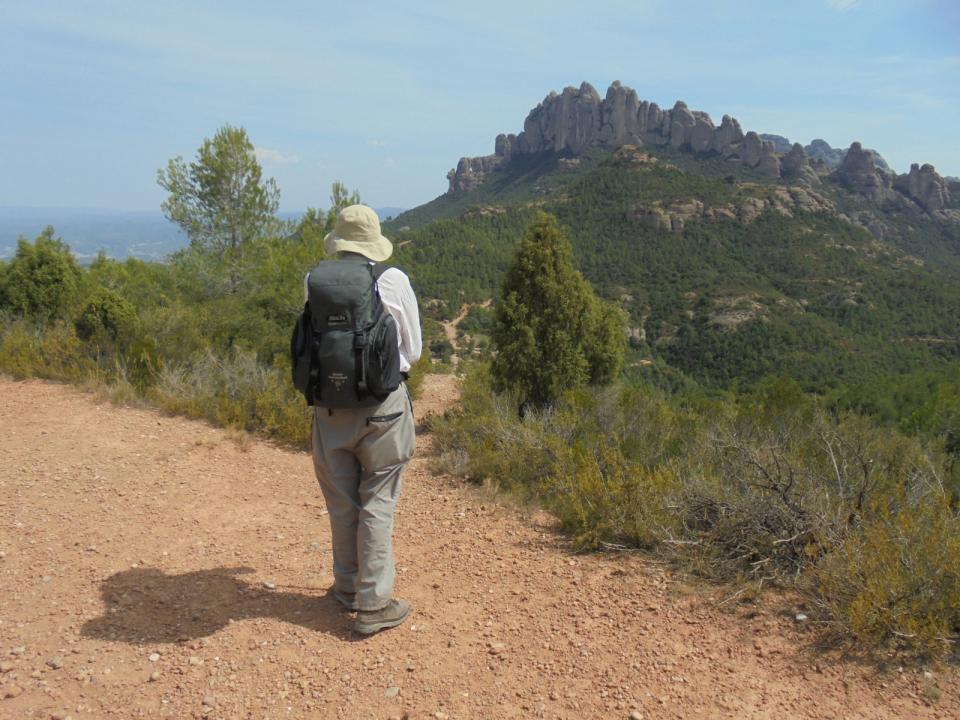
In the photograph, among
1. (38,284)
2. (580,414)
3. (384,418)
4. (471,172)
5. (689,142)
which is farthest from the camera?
(471,172)

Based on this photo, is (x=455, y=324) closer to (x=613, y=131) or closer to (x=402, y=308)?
(x=402, y=308)

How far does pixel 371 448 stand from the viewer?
8.13 ft

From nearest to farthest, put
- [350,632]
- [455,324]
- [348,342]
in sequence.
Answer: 1. [348,342]
2. [350,632]
3. [455,324]

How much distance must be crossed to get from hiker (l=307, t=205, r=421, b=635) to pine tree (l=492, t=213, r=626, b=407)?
16.7 feet

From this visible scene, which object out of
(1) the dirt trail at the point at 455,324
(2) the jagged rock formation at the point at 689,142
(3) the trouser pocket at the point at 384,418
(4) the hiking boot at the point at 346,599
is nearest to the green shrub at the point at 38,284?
(4) the hiking boot at the point at 346,599

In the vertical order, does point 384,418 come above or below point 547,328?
below

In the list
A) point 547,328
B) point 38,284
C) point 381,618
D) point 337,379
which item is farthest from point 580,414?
point 38,284

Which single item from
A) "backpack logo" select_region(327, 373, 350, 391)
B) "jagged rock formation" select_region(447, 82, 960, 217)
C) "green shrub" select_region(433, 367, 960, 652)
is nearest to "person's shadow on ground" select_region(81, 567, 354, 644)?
"backpack logo" select_region(327, 373, 350, 391)

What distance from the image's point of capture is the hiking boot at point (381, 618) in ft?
8.27

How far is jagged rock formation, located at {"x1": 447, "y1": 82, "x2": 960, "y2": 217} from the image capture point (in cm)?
7519

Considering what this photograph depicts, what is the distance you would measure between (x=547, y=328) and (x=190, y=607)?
5.71m

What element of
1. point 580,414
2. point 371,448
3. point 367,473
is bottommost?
point 580,414

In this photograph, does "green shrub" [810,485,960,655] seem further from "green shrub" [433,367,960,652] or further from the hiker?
the hiker

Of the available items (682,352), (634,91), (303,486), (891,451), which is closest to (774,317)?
(682,352)
